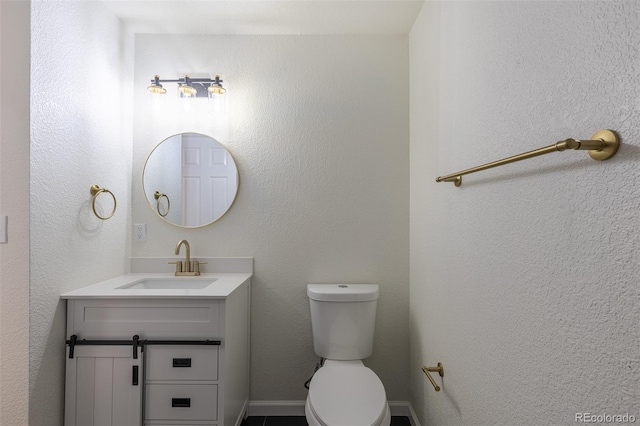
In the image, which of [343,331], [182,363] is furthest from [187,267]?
[343,331]

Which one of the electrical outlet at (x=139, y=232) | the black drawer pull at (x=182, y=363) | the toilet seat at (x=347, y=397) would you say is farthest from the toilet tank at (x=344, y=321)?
the electrical outlet at (x=139, y=232)

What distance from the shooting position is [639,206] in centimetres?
59

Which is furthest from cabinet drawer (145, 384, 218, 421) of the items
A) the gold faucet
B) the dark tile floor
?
the gold faucet

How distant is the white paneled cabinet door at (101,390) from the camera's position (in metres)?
1.50

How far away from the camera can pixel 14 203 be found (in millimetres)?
1357

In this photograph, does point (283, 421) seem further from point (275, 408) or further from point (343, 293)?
point (343, 293)

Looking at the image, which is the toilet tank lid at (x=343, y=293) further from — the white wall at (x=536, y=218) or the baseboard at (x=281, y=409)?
the baseboard at (x=281, y=409)

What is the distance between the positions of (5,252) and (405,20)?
7.32 feet

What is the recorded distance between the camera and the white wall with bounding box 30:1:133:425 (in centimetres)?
139

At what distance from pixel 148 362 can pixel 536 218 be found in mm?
1606

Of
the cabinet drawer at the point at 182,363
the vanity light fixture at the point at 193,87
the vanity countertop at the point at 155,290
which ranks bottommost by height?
the cabinet drawer at the point at 182,363

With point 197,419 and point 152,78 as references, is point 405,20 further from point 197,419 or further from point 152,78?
point 197,419

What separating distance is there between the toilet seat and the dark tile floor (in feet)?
1.78

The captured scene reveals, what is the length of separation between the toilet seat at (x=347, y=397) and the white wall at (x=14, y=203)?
1.17 meters
